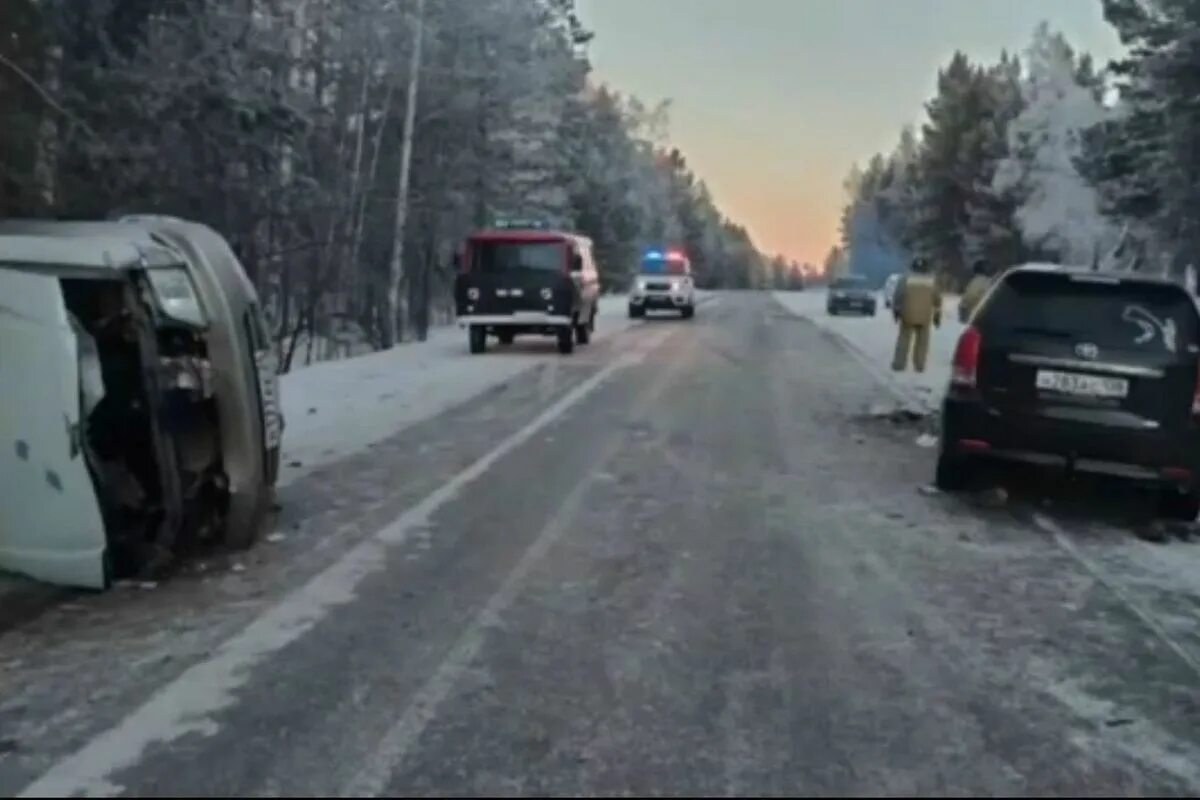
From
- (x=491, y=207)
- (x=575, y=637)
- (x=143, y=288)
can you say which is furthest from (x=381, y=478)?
(x=491, y=207)

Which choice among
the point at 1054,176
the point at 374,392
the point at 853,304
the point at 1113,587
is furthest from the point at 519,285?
the point at 1054,176

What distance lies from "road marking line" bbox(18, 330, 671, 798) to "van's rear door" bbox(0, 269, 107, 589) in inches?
42.6

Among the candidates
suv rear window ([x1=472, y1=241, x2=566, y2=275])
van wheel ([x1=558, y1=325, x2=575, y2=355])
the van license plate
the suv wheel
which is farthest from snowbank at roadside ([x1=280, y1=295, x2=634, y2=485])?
the van license plate

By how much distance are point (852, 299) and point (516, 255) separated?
101 feet

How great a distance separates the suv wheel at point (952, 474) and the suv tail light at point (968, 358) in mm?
668

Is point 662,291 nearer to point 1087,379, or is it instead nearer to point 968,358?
point 968,358

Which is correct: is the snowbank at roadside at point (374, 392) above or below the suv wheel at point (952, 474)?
below

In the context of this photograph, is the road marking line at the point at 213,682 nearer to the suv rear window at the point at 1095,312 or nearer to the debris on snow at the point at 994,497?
the debris on snow at the point at 994,497

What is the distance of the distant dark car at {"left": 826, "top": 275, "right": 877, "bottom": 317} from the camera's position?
5656 centimetres

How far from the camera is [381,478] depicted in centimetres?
1137

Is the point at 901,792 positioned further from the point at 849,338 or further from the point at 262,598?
the point at 849,338

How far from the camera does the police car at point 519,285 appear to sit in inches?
1089

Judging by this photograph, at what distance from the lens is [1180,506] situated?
33.9ft

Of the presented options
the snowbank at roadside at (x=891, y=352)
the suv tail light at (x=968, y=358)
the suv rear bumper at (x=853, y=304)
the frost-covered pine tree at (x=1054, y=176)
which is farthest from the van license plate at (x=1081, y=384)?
the frost-covered pine tree at (x=1054, y=176)
